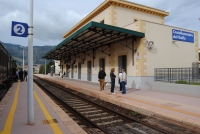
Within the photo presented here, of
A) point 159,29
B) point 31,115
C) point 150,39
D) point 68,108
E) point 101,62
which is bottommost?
point 68,108

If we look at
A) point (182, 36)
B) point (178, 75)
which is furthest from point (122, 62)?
point (182, 36)

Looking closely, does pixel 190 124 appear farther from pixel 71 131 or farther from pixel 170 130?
pixel 71 131

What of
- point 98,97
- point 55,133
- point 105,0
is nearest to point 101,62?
point 105,0

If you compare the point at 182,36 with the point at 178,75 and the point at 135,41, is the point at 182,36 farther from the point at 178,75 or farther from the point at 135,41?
the point at 178,75

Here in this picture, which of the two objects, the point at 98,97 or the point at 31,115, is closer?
the point at 31,115

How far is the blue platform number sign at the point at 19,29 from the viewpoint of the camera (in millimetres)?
4621

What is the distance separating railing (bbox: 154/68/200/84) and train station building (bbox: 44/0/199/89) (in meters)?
0.67

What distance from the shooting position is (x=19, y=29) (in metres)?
4.72

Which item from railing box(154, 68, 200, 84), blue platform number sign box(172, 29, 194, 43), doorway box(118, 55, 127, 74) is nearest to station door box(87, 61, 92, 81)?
doorway box(118, 55, 127, 74)

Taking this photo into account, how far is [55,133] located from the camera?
4191 millimetres

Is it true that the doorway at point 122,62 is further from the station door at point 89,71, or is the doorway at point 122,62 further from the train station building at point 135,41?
the station door at point 89,71

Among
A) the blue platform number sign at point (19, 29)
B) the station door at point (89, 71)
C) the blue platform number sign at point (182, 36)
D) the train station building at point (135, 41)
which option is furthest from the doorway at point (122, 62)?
the blue platform number sign at point (19, 29)

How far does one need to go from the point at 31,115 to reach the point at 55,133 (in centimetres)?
111

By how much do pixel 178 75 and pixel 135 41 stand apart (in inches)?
165
